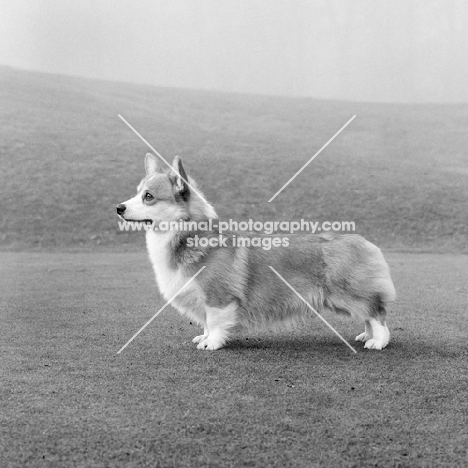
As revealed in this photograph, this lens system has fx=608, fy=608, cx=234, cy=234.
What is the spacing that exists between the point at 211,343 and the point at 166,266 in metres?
0.92

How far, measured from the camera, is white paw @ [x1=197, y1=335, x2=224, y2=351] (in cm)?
622

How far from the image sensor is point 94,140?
3105cm

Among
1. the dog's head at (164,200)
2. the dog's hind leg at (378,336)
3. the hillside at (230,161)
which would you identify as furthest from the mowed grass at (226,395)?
the hillside at (230,161)

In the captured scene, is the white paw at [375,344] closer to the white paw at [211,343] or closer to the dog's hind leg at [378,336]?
the dog's hind leg at [378,336]

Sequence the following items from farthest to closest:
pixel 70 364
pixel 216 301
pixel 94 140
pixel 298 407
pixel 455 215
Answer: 1. pixel 94 140
2. pixel 455 215
3. pixel 216 301
4. pixel 70 364
5. pixel 298 407

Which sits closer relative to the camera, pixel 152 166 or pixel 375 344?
pixel 375 344

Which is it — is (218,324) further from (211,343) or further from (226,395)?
(226,395)

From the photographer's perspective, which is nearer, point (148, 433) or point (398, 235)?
point (148, 433)

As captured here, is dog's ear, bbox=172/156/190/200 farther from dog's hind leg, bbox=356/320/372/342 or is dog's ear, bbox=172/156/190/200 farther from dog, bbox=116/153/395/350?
dog's hind leg, bbox=356/320/372/342

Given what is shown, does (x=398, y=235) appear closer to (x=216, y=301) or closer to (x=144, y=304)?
(x=144, y=304)

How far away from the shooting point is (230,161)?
94.1 feet

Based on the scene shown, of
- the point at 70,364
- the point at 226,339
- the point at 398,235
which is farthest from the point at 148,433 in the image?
the point at 398,235

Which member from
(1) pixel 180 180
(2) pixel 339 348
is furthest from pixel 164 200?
(2) pixel 339 348

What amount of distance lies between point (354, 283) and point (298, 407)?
2.18 metres
